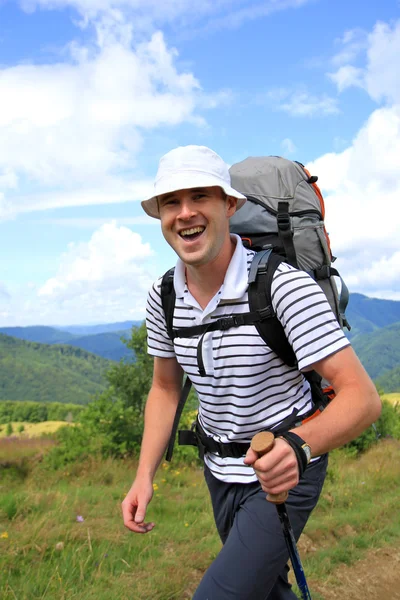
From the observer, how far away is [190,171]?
2010 millimetres

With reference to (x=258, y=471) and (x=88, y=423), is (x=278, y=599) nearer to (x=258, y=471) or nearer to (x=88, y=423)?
(x=258, y=471)

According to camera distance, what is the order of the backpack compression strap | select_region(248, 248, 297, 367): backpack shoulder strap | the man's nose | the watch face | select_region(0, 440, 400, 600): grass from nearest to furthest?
the watch face, select_region(248, 248, 297, 367): backpack shoulder strap, the man's nose, the backpack compression strap, select_region(0, 440, 400, 600): grass

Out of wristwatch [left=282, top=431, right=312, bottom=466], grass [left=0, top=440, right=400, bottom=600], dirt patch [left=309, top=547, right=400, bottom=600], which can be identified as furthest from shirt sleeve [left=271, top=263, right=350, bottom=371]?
dirt patch [left=309, top=547, right=400, bottom=600]

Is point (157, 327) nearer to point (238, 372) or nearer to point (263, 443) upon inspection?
point (238, 372)

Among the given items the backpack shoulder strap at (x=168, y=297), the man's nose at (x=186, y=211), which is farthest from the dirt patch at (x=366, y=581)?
the man's nose at (x=186, y=211)

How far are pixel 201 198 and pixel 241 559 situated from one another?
131cm

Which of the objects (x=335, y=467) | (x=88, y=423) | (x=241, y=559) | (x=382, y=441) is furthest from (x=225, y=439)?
(x=382, y=441)

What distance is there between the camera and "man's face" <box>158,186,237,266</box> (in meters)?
2.05

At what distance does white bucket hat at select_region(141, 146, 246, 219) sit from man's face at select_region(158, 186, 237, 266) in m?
0.06

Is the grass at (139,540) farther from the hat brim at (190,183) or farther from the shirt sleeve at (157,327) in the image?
the hat brim at (190,183)

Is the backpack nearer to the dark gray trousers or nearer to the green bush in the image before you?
the dark gray trousers

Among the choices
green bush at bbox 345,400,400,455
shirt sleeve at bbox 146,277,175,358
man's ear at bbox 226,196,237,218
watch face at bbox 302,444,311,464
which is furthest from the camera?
green bush at bbox 345,400,400,455

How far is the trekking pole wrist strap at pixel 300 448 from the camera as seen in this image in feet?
4.87

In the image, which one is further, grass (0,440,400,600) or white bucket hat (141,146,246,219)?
grass (0,440,400,600)
